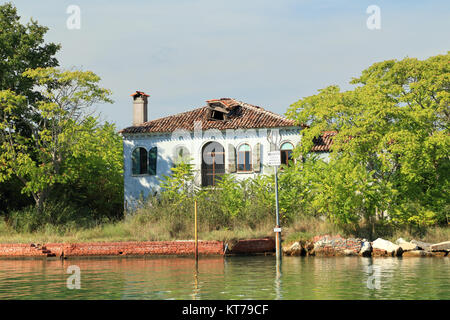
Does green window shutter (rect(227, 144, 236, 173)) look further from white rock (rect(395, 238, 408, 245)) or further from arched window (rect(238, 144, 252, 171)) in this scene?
white rock (rect(395, 238, 408, 245))

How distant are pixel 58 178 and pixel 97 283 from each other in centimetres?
1601

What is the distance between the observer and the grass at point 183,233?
1038 inches

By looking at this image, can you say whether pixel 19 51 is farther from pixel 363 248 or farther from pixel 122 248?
pixel 363 248

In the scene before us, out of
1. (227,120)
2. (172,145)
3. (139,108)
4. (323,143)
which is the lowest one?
(323,143)

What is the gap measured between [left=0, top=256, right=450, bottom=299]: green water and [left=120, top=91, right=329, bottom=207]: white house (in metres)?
11.3

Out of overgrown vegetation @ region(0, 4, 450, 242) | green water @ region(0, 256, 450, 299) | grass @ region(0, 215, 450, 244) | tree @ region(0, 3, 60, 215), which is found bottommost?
green water @ region(0, 256, 450, 299)

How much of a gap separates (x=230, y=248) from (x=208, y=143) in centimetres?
1148

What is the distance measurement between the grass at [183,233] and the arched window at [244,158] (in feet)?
23.0

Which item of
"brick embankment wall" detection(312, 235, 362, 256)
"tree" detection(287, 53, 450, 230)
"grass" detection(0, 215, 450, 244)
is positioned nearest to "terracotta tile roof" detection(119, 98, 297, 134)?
"tree" detection(287, 53, 450, 230)

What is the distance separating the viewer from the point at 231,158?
3506 centimetres

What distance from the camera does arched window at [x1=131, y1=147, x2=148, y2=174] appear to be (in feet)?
120

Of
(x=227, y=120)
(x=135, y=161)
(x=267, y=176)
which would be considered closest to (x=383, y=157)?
(x=267, y=176)

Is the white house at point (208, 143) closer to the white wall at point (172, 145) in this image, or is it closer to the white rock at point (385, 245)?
the white wall at point (172, 145)

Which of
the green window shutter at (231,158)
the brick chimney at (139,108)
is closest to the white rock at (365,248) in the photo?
the green window shutter at (231,158)
